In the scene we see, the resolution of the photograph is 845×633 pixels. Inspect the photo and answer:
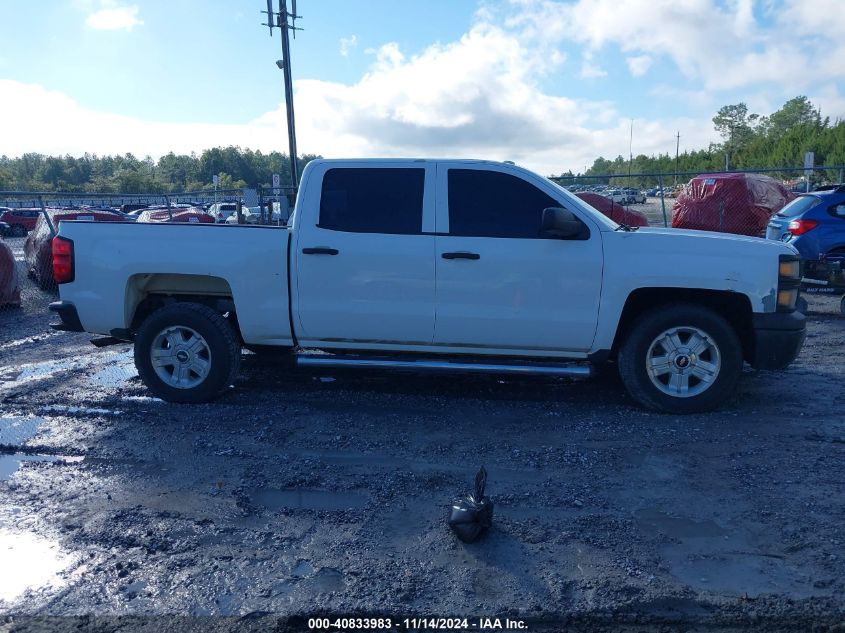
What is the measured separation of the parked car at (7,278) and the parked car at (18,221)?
2689 cm

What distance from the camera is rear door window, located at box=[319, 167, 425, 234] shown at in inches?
227

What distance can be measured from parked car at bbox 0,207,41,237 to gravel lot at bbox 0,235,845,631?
110ft

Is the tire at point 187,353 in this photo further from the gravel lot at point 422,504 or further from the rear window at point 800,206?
the rear window at point 800,206

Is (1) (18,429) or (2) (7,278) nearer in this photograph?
(1) (18,429)

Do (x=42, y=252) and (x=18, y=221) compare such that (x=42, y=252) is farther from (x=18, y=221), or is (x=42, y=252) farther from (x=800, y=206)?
(x=18, y=221)

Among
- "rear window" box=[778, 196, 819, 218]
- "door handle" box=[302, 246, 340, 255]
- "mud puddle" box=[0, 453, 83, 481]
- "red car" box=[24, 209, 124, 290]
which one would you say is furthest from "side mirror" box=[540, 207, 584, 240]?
"red car" box=[24, 209, 124, 290]

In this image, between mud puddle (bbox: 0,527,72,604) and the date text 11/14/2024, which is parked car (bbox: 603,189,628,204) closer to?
the date text 11/14/2024

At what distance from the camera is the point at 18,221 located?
35562 millimetres

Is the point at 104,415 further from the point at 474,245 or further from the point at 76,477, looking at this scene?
the point at 474,245

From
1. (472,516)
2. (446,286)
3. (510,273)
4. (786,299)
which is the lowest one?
(472,516)

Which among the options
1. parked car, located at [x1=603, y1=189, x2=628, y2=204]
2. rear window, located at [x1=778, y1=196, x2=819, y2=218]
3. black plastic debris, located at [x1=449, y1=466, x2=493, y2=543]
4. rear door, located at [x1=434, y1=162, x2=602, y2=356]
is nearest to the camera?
black plastic debris, located at [x1=449, y1=466, x2=493, y2=543]

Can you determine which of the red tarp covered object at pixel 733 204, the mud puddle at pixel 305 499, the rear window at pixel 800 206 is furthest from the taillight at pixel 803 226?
the mud puddle at pixel 305 499

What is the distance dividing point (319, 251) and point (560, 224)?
1.96 metres

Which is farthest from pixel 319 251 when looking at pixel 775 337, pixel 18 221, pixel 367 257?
pixel 18 221
